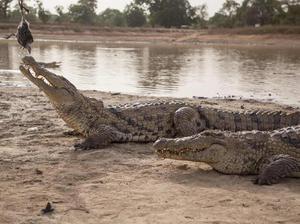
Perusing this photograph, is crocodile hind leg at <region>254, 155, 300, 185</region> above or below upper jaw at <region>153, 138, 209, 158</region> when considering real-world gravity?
below

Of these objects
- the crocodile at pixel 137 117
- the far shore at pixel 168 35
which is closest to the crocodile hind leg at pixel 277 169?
the crocodile at pixel 137 117

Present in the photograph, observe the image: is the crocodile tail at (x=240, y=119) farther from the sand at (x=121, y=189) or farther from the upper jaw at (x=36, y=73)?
the upper jaw at (x=36, y=73)

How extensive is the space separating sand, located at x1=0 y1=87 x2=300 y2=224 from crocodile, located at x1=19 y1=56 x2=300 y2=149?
27 centimetres

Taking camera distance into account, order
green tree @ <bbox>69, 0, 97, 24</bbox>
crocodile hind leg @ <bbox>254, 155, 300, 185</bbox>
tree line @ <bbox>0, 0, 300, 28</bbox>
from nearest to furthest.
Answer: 1. crocodile hind leg @ <bbox>254, 155, 300, 185</bbox>
2. tree line @ <bbox>0, 0, 300, 28</bbox>
3. green tree @ <bbox>69, 0, 97, 24</bbox>

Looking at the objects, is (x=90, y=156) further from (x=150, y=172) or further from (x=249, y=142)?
(x=249, y=142)

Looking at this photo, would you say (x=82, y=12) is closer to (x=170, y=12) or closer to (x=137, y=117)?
(x=170, y=12)

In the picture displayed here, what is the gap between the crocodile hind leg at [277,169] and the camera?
4.73m

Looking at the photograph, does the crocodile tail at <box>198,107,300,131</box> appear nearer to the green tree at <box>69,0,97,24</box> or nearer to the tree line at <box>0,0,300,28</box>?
the tree line at <box>0,0,300,28</box>

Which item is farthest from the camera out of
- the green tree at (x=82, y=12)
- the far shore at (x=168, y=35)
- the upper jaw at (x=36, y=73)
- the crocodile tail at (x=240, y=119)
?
the green tree at (x=82, y=12)

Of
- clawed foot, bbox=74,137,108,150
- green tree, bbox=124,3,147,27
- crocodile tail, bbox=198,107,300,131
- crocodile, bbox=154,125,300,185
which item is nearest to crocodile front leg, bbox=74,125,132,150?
clawed foot, bbox=74,137,108,150

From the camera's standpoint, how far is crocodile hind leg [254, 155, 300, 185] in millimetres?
4734

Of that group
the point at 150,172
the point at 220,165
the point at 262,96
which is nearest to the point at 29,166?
the point at 150,172

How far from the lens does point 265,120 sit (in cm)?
656

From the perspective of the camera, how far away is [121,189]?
445 cm
